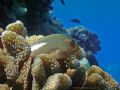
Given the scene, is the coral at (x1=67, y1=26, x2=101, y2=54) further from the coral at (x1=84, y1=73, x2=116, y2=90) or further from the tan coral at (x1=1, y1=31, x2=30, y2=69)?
the tan coral at (x1=1, y1=31, x2=30, y2=69)

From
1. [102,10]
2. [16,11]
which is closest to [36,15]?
[16,11]

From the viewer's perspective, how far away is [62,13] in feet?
388

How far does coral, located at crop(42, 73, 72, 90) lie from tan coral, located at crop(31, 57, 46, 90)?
5cm

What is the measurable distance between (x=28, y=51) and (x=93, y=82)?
64cm

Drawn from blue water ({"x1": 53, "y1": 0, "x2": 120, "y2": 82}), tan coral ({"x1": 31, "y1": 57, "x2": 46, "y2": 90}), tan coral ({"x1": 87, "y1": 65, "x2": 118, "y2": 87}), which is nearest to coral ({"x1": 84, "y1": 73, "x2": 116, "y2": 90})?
tan coral ({"x1": 87, "y1": 65, "x2": 118, "y2": 87})

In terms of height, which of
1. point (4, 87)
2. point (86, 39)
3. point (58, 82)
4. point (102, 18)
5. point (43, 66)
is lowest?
point (4, 87)

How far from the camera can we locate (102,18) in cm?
12094

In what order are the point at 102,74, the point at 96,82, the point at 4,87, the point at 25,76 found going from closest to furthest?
the point at 4,87
the point at 25,76
the point at 96,82
the point at 102,74

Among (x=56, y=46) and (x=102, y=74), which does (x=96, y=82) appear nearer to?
(x=102, y=74)

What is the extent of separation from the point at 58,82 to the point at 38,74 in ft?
0.55

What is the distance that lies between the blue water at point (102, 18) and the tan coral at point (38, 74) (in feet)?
299

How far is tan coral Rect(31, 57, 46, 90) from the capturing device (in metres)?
2.20

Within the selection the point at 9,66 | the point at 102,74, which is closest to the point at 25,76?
the point at 9,66

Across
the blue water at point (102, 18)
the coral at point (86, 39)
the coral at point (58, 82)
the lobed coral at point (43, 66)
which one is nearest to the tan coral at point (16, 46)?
the lobed coral at point (43, 66)
